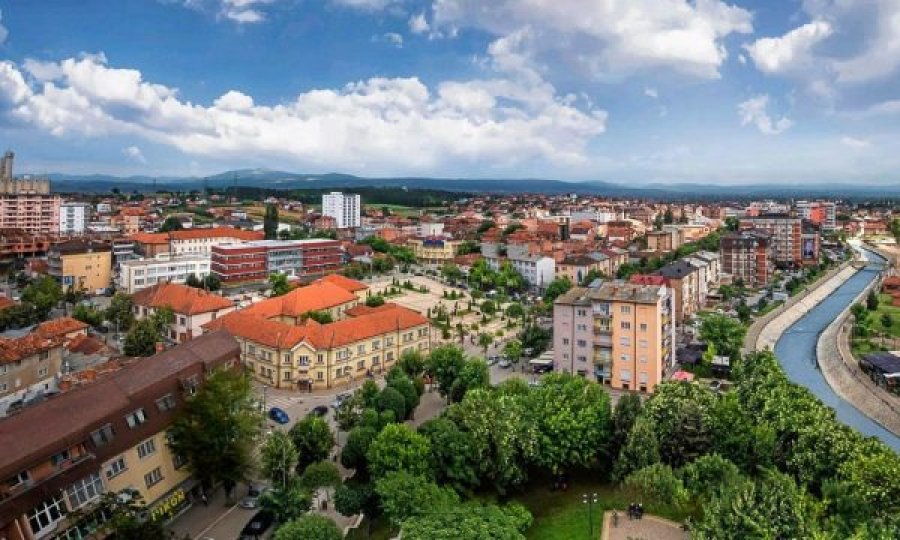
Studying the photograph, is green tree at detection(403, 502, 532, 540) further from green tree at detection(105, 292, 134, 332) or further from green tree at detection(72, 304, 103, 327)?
green tree at detection(72, 304, 103, 327)

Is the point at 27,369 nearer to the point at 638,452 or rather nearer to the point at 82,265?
the point at 638,452

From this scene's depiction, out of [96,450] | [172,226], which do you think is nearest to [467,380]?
[96,450]

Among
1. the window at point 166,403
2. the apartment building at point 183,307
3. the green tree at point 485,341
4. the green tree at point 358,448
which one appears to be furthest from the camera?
the green tree at point 485,341

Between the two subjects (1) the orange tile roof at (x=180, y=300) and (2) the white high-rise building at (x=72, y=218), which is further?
(2) the white high-rise building at (x=72, y=218)

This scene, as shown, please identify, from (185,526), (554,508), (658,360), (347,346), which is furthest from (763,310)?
(185,526)

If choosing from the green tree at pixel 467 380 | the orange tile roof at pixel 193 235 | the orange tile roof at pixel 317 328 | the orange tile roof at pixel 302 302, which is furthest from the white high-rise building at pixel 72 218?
the green tree at pixel 467 380

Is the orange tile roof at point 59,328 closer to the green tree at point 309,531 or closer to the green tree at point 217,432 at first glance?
the green tree at point 217,432
